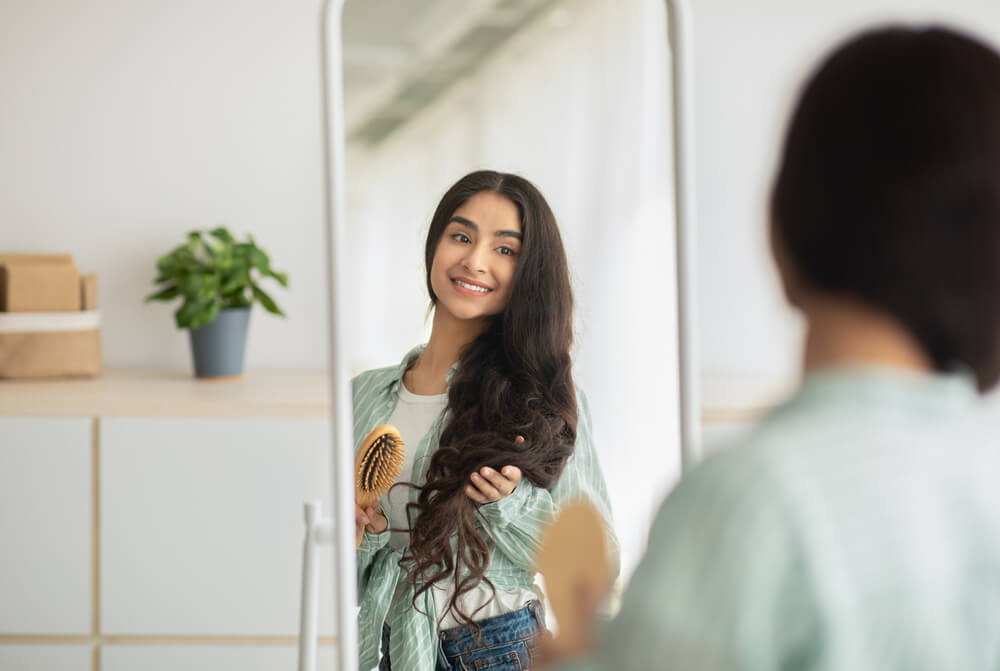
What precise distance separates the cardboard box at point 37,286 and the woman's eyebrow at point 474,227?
1.07 m

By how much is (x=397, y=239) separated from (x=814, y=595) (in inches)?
30.0

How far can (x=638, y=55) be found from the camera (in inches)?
47.7

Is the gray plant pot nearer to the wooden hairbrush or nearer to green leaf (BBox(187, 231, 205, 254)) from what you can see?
green leaf (BBox(187, 231, 205, 254))

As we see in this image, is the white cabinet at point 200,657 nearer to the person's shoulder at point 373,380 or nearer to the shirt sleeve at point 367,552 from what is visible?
the shirt sleeve at point 367,552

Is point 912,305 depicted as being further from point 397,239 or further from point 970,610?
point 397,239

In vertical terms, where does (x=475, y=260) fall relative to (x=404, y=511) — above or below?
above

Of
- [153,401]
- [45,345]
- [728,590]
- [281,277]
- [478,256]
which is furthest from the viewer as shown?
[281,277]

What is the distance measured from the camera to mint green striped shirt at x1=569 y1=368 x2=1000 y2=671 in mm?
513

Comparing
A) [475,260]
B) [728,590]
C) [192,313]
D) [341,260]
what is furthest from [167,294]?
[728,590]

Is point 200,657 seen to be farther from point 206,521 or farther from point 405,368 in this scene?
point 405,368

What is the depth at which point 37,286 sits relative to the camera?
1863 millimetres

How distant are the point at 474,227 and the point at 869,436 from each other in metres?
0.69

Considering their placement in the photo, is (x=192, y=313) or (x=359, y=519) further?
(x=192, y=313)

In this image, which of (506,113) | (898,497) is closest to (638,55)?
(506,113)
